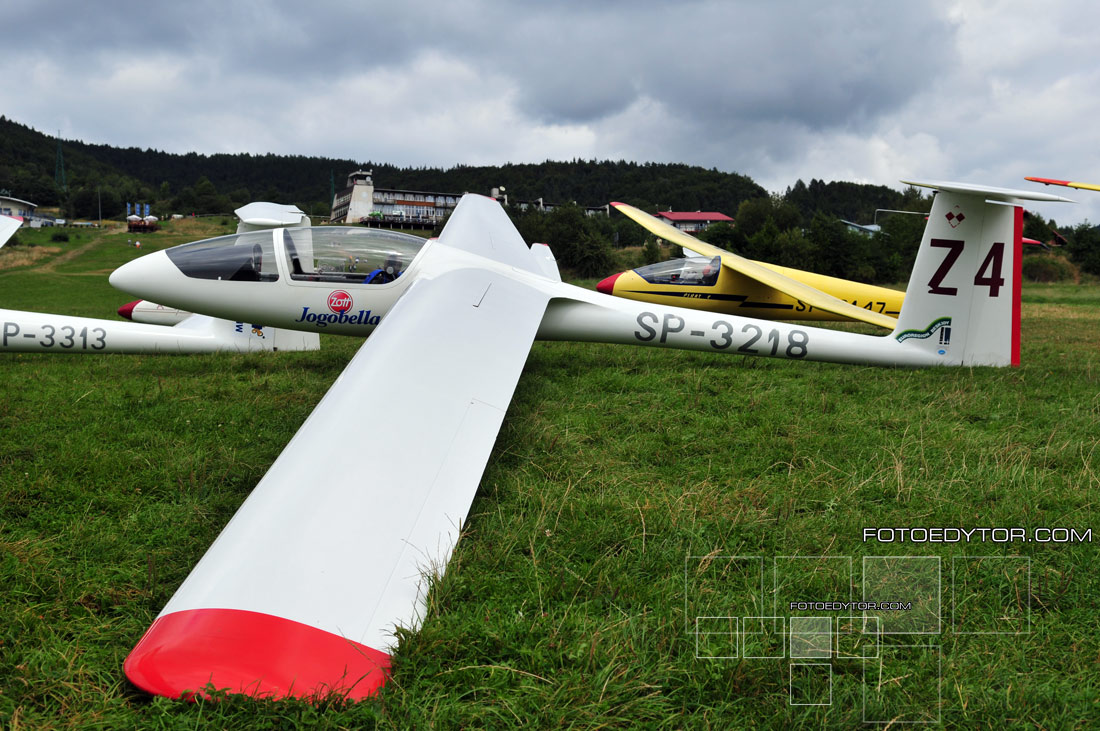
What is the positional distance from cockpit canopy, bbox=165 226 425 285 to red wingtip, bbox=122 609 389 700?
6038 millimetres

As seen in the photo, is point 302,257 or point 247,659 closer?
point 247,659

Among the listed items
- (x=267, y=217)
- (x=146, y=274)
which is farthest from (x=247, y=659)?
(x=267, y=217)

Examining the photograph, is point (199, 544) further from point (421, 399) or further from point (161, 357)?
point (161, 357)

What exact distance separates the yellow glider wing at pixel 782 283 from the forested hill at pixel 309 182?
73.9 m

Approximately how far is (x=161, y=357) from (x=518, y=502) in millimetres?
7278

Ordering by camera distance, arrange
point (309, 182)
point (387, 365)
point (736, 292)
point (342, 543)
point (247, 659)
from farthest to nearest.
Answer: point (309, 182) → point (736, 292) → point (387, 365) → point (342, 543) → point (247, 659)

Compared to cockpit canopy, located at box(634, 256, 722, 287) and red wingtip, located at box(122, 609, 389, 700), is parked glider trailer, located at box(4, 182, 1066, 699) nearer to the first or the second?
red wingtip, located at box(122, 609, 389, 700)

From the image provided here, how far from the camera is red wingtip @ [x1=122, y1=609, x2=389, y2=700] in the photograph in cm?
229

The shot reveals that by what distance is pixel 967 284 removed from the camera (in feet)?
26.4

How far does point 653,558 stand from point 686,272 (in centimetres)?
1050

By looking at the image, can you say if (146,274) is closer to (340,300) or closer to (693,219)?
(340,300)

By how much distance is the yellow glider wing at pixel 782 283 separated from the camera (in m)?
10.5

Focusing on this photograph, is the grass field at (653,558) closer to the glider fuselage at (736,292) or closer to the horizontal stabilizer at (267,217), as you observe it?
the horizontal stabilizer at (267,217)

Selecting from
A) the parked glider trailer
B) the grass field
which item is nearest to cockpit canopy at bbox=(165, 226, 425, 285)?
the parked glider trailer
